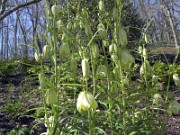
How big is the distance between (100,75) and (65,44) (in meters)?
0.23

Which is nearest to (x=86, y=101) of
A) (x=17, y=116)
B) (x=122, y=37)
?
(x=122, y=37)

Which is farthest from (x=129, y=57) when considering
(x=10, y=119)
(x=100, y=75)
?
(x=10, y=119)

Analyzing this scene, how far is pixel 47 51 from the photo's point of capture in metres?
1.81

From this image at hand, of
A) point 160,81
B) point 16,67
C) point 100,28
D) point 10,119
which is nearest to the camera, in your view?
point 100,28

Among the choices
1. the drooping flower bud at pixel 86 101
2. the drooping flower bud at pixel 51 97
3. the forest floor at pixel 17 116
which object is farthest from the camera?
the forest floor at pixel 17 116

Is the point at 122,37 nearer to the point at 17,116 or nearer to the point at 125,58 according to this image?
the point at 125,58

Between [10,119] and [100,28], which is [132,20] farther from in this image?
[100,28]

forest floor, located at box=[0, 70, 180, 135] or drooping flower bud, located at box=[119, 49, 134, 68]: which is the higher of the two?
drooping flower bud, located at box=[119, 49, 134, 68]

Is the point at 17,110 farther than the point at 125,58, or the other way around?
the point at 17,110

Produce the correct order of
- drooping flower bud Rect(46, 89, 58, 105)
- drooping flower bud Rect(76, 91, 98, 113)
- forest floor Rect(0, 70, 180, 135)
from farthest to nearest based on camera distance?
forest floor Rect(0, 70, 180, 135) → drooping flower bud Rect(46, 89, 58, 105) → drooping flower bud Rect(76, 91, 98, 113)

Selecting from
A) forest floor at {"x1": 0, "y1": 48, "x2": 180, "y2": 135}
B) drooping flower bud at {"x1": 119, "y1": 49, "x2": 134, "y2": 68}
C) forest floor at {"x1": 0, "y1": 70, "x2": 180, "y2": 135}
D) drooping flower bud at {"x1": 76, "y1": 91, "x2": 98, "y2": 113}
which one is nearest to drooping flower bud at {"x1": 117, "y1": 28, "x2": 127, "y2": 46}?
drooping flower bud at {"x1": 119, "y1": 49, "x2": 134, "y2": 68}

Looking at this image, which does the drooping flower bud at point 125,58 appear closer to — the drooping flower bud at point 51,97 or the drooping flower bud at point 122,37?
the drooping flower bud at point 122,37

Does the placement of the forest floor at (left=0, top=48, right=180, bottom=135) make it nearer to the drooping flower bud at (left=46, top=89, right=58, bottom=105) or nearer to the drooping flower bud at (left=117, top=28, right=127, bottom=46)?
the drooping flower bud at (left=46, top=89, right=58, bottom=105)

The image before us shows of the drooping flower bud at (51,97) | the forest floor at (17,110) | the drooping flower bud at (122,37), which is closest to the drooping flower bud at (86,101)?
the drooping flower bud at (51,97)
